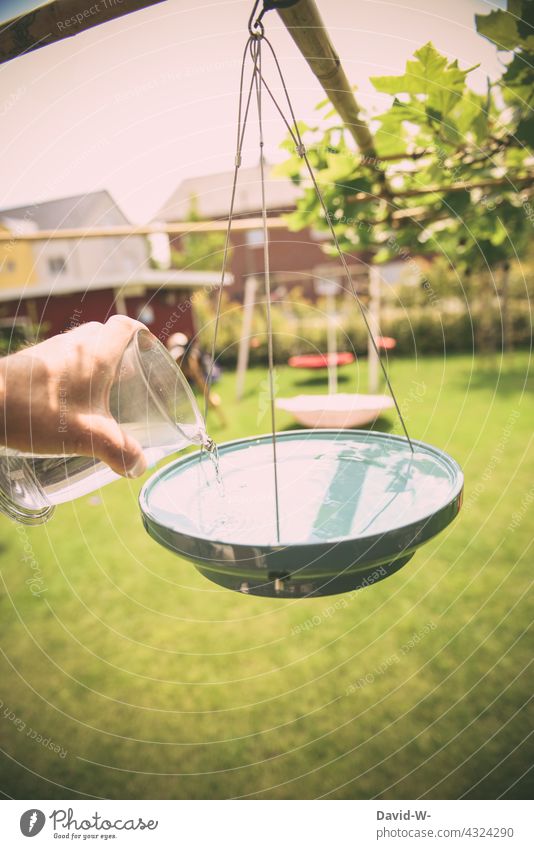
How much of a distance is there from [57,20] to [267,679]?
178 centimetres

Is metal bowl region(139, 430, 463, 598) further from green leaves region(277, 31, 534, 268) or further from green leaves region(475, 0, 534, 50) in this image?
green leaves region(475, 0, 534, 50)

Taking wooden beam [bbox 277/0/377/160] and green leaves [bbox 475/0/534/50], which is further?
green leaves [bbox 475/0/534/50]

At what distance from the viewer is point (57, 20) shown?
0.71 metres

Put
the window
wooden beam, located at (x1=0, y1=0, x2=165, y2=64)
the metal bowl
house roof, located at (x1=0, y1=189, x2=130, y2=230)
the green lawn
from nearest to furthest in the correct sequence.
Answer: the metal bowl
wooden beam, located at (x1=0, y1=0, x2=165, y2=64)
the green lawn
house roof, located at (x1=0, y1=189, x2=130, y2=230)
the window

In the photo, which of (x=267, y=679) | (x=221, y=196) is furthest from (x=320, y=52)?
(x=221, y=196)

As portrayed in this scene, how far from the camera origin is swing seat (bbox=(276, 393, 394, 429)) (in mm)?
3098

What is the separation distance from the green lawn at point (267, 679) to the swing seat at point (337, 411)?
787 millimetres

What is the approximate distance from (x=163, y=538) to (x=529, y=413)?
4327 millimetres

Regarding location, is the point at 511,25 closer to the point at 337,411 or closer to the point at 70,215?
the point at 337,411

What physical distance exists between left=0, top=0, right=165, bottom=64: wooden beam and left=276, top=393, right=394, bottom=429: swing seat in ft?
7.80

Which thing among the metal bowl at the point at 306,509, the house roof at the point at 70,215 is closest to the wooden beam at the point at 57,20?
the metal bowl at the point at 306,509

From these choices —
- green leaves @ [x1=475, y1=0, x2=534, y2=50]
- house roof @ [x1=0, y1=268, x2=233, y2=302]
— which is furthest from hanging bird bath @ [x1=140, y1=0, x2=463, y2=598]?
house roof @ [x1=0, y1=268, x2=233, y2=302]

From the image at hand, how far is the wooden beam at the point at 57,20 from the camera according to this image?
2.27 feet

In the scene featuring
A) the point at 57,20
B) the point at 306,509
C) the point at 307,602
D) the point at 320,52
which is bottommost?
the point at 307,602
